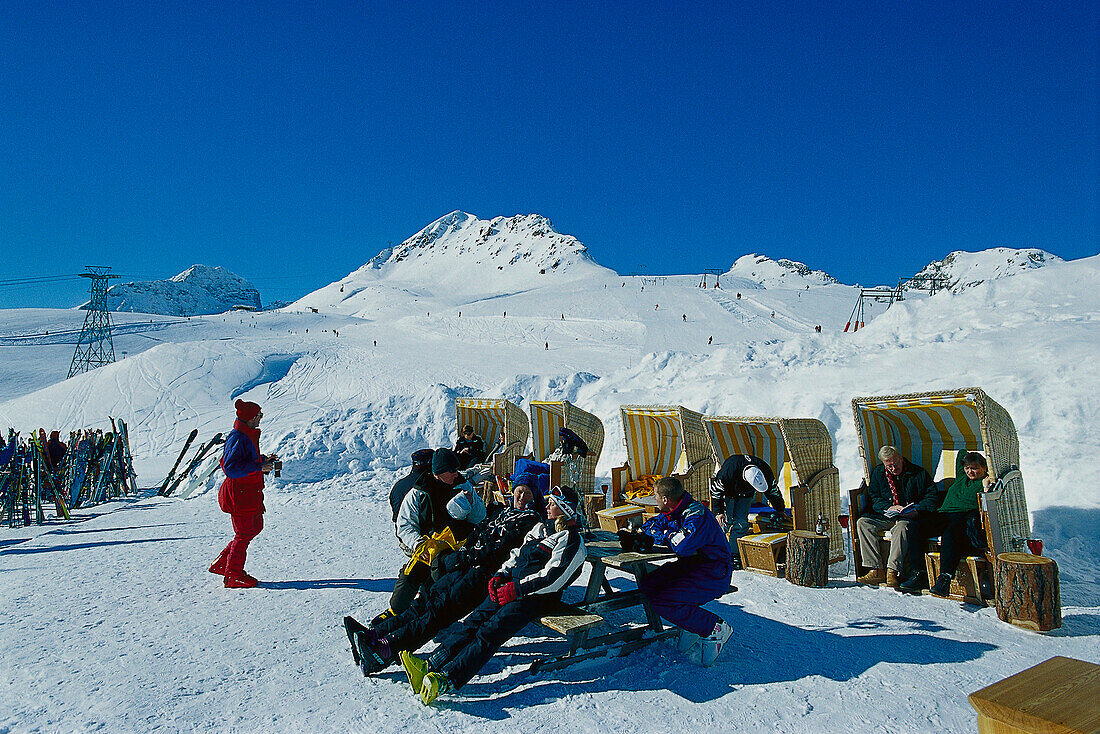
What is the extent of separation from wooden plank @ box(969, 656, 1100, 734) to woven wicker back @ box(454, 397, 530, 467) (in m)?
8.00

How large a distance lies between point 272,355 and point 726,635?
96.5 feet

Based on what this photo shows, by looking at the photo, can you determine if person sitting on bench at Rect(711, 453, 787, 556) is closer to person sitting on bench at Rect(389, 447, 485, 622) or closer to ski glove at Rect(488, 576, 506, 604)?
person sitting on bench at Rect(389, 447, 485, 622)

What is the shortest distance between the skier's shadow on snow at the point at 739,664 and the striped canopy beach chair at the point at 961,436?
123cm

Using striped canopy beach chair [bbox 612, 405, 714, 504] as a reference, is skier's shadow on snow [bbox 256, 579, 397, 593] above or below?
below

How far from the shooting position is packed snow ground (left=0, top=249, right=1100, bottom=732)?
11.5ft

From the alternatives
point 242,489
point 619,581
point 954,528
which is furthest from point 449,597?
point 954,528

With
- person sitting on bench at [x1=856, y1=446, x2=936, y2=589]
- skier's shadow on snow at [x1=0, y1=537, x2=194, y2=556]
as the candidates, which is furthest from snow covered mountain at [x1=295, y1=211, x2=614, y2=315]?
person sitting on bench at [x1=856, y1=446, x2=936, y2=589]

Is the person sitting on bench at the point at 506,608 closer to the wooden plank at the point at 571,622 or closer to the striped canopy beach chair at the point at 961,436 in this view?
the wooden plank at the point at 571,622

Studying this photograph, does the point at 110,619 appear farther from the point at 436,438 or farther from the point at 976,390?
the point at 436,438

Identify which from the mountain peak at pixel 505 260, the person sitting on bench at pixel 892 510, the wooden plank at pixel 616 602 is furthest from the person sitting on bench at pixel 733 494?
the mountain peak at pixel 505 260

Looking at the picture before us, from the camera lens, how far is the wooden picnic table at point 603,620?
3.86 m

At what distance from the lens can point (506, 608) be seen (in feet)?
12.3

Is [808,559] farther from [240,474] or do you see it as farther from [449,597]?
[240,474]

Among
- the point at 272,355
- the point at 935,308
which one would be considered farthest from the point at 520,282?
the point at 935,308
